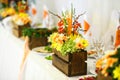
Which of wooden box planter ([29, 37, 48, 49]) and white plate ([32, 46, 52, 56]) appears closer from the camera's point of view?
white plate ([32, 46, 52, 56])

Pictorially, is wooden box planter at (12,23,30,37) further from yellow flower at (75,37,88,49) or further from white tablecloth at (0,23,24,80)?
yellow flower at (75,37,88,49)

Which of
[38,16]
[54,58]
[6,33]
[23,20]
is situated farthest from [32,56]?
[38,16]

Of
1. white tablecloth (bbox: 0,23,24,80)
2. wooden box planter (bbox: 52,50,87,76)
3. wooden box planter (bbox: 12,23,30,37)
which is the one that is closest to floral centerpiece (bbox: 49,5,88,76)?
wooden box planter (bbox: 52,50,87,76)

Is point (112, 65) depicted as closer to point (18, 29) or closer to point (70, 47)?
point (70, 47)

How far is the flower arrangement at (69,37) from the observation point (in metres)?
1.38

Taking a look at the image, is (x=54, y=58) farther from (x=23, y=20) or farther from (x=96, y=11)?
(x=23, y=20)

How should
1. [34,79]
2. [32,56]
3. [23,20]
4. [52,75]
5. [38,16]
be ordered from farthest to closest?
[38,16] → [23,20] → [32,56] → [34,79] → [52,75]

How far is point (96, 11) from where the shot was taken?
80.9 inches

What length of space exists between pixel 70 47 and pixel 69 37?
0.07m

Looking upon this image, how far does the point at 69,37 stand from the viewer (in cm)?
142

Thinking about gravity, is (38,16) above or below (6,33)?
above

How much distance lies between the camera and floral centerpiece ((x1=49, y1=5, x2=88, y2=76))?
4.51 feet

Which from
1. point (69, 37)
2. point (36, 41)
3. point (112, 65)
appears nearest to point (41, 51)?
point (36, 41)

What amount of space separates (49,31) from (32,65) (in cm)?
41
